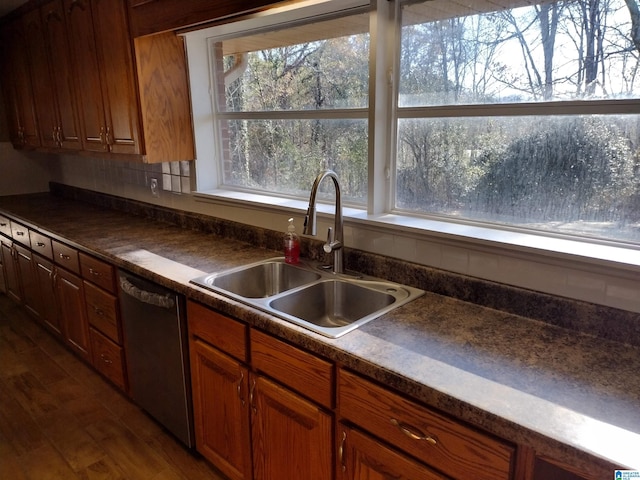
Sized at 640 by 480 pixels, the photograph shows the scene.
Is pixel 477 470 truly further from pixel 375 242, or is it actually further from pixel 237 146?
pixel 237 146

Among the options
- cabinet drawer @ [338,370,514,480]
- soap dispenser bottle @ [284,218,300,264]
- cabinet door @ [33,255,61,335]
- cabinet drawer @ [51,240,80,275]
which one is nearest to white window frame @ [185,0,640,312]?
soap dispenser bottle @ [284,218,300,264]

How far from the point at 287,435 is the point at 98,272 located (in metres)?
1.39

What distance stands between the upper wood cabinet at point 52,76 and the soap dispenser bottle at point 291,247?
182 cm

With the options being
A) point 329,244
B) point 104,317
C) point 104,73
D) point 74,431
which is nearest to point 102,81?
point 104,73

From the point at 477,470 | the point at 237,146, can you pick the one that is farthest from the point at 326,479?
the point at 237,146

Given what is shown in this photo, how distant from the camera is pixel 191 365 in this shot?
73.0 inches

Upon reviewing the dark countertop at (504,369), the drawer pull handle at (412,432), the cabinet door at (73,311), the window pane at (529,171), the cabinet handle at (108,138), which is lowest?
the cabinet door at (73,311)

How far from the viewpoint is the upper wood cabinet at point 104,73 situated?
237cm

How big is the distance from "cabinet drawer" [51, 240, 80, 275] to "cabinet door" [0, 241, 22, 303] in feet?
2.96

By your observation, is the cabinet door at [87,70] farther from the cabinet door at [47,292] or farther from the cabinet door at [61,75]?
the cabinet door at [47,292]

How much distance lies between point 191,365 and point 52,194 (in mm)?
3049

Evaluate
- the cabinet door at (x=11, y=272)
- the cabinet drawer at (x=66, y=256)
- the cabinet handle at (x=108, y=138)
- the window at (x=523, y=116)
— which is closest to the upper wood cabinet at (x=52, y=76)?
the cabinet handle at (x=108, y=138)

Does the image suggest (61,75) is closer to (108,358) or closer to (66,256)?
(66,256)

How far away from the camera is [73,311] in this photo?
8.81ft
